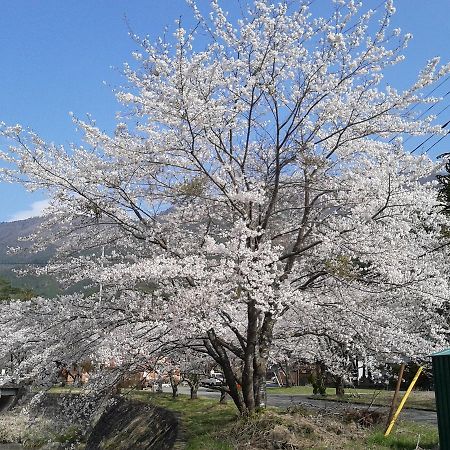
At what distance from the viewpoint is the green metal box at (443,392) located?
8047 mm

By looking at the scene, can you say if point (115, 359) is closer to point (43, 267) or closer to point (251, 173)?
point (43, 267)

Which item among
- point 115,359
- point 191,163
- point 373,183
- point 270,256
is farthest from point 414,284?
point 115,359

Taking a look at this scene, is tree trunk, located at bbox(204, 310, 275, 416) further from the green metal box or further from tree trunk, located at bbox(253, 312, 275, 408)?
the green metal box

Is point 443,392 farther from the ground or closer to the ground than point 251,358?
closer to the ground

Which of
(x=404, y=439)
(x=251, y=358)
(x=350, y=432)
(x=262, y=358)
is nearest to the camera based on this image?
(x=404, y=439)

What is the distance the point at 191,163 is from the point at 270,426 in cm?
551

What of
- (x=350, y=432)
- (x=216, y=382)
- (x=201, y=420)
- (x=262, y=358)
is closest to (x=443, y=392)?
(x=350, y=432)

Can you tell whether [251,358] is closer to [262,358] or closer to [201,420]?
[262,358]

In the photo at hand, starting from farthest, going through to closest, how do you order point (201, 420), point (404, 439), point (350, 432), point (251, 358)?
point (201, 420) < point (251, 358) < point (350, 432) < point (404, 439)

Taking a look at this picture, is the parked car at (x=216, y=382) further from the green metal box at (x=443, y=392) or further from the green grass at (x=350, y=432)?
the green metal box at (x=443, y=392)

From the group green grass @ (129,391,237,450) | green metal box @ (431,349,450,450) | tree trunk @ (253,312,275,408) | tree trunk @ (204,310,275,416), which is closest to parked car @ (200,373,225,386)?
green grass @ (129,391,237,450)

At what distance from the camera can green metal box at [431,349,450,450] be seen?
805cm

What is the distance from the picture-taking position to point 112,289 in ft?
40.1

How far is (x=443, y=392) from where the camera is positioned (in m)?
8.16
